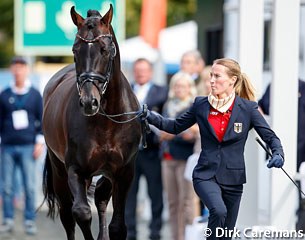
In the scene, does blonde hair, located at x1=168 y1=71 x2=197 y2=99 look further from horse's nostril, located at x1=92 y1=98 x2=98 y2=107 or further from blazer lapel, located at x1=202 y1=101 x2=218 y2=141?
horse's nostril, located at x1=92 y1=98 x2=98 y2=107

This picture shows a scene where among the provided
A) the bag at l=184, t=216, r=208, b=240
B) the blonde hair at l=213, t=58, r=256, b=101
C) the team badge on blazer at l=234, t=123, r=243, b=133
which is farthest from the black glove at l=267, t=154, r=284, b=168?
the bag at l=184, t=216, r=208, b=240

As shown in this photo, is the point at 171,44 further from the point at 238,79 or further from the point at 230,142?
the point at 230,142

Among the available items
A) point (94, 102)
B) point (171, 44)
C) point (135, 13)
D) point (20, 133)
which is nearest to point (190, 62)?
point (20, 133)

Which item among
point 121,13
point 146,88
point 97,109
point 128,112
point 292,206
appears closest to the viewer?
point 97,109

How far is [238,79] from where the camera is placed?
7.41 meters

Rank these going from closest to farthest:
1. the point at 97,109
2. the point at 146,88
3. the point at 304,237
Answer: the point at 97,109 → the point at 304,237 → the point at 146,88

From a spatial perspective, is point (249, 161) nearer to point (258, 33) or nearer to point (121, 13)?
point (258, 33)

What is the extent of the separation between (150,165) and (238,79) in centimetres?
428

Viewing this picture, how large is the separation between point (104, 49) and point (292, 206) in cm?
319

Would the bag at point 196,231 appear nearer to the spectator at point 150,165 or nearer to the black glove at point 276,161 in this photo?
the spectator at point 150,165

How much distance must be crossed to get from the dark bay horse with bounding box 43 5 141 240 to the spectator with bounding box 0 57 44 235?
4.54 m

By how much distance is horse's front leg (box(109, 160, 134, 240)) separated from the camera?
771 centimetres

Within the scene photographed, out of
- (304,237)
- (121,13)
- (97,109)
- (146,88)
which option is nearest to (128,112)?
(97,109)

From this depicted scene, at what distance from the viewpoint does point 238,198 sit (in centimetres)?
730
